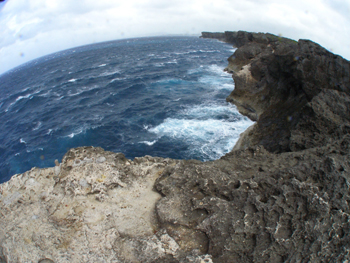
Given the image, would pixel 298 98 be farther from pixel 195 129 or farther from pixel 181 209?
pixel 181 209

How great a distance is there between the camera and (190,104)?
39281 millimetres

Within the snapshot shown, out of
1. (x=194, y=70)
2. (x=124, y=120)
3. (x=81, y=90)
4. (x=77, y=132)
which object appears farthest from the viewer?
(x=194, y=70)

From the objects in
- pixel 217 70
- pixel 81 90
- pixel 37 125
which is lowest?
pixel 37 125

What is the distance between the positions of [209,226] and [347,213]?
5.17 meters

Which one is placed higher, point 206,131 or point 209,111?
point 209,111

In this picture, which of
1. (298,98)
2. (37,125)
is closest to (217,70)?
(298,98)

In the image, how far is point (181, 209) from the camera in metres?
9.53

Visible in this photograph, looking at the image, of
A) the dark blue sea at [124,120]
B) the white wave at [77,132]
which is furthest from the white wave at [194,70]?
the white wave at [77,132]

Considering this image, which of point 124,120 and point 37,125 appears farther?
point 37,125

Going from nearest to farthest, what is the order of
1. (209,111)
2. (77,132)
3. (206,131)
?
(206,131) < (77,132) < (209,111)

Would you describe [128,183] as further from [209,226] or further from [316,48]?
[316,48]

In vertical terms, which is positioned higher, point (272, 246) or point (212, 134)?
point (272, 246)

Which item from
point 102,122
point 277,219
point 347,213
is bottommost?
point 102,122

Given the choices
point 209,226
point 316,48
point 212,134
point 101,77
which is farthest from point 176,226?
point 101,77
